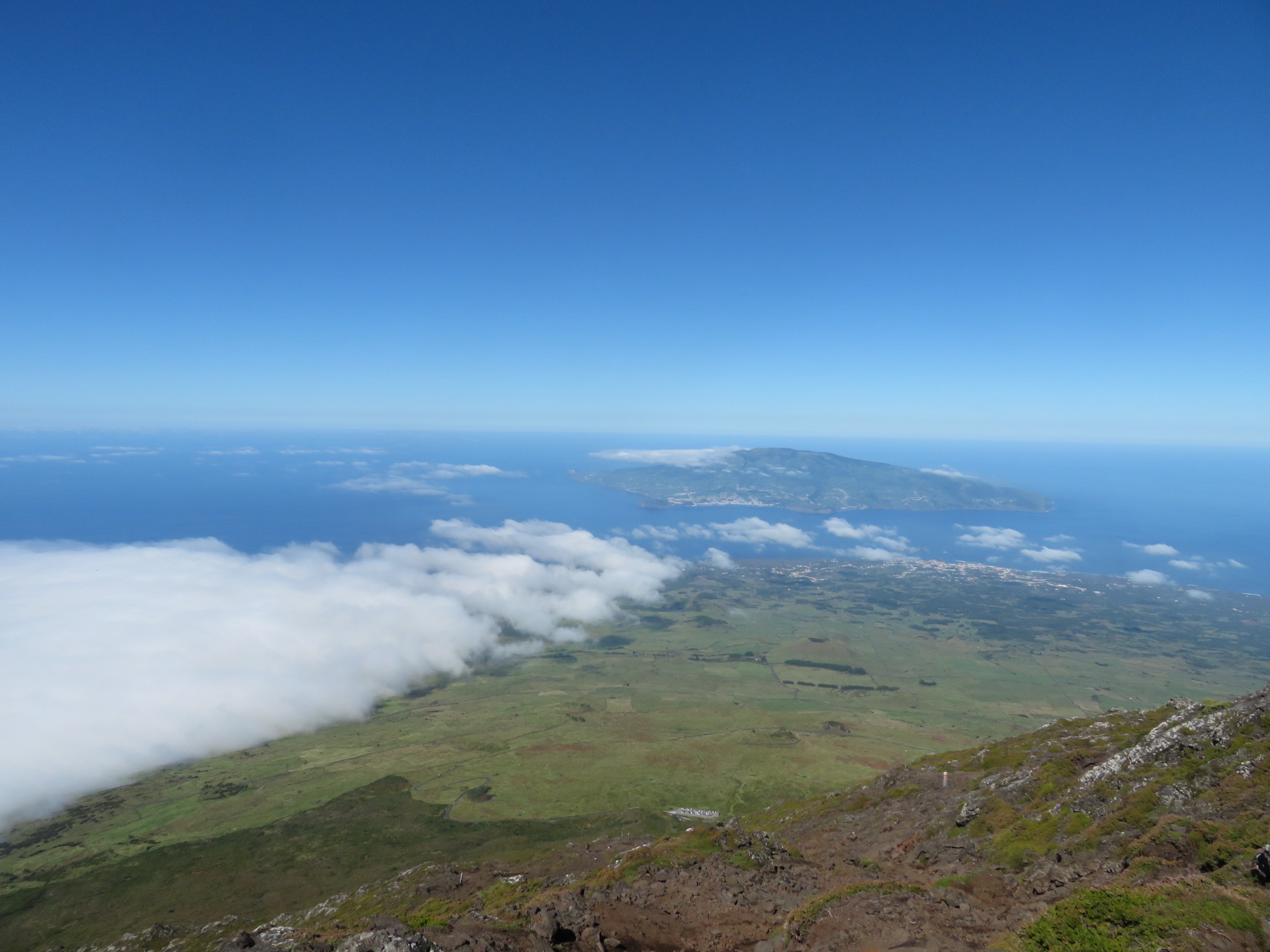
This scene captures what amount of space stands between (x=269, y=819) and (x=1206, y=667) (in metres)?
216

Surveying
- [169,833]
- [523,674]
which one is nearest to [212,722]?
[169,833]

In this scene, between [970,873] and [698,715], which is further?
[698,715]

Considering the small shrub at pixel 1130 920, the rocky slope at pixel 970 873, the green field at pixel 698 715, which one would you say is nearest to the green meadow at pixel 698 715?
the green field at pixel 698 715

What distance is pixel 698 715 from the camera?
11356 cm

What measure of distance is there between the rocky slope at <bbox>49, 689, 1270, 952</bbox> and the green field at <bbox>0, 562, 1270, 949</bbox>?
146ft

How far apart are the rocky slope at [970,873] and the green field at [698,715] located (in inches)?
1748

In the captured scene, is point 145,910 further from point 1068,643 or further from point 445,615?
point 1068,643

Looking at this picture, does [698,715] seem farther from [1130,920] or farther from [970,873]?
[1130,920]

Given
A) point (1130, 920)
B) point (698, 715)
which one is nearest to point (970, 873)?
point (1130, 920)

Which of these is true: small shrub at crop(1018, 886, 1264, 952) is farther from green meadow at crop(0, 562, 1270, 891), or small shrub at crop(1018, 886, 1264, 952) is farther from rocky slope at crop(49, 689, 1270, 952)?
green meadow at crop(0, 562, 1270, 891)

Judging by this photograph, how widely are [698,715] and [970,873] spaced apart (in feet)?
324

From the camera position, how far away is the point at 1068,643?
532ft

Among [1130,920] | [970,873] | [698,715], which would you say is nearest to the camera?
[1130,920]

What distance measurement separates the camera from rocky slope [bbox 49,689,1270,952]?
13953mm
